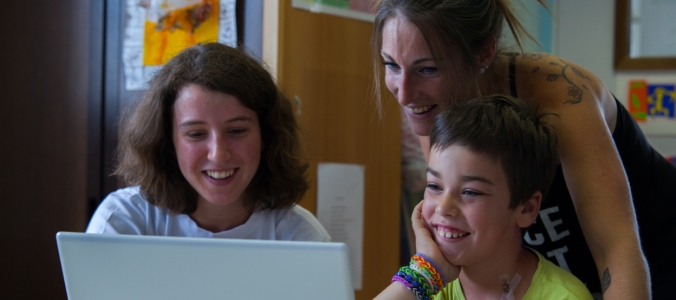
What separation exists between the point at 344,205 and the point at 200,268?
1.31 m

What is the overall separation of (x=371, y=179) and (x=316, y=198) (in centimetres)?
23

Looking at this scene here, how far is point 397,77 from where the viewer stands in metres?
1.14

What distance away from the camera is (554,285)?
1.02m

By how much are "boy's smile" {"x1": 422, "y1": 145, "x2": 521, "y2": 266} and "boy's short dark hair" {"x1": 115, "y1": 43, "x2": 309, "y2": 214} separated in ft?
1.53

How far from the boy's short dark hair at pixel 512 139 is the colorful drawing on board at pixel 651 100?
198 centimetres

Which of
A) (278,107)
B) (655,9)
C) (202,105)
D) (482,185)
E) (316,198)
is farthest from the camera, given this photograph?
(655,9)

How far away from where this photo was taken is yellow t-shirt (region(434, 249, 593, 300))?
100 centimetres

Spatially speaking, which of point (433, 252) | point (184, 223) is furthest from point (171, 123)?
point (433, 252)

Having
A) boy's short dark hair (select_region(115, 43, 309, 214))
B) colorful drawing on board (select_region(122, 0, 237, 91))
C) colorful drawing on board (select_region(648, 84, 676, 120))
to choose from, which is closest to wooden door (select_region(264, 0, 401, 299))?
colorful drawing on board (select_region(122, 0, 237, 91))

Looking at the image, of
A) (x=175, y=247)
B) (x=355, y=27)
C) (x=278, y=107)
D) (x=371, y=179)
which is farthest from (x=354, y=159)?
(x=175, y=247)

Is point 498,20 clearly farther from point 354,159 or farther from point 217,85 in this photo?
point 354,159

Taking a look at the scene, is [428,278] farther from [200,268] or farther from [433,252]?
[200,268]

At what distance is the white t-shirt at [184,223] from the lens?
137cm

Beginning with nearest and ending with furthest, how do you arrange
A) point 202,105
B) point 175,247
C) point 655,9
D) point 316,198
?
point 175,247
point 202,105
point 316,198
point 655,9
